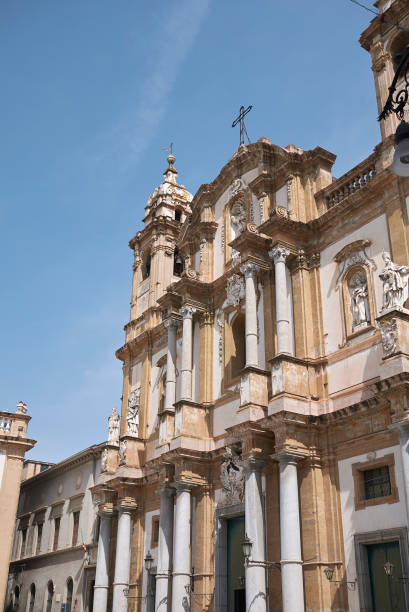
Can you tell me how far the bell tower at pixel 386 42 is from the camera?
18156 millimetres

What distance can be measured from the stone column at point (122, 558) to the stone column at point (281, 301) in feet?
31.9

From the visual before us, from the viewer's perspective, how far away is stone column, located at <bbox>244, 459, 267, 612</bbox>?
15.7 metres

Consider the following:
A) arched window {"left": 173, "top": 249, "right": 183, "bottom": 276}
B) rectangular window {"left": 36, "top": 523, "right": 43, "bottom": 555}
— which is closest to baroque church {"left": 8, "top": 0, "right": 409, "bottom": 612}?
arched window {"left": 173, "top": 249, "right": 183, "bottom": 276}

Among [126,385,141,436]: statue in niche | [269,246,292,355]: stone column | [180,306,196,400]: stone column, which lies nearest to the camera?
[269,246,292,355]: stone column

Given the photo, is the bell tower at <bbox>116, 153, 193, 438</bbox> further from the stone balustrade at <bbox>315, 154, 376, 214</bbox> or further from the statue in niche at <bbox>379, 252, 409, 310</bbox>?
the statue in niche at <bbox>379, 252, 409, 310</bbox>

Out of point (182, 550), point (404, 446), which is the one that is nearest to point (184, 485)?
point (182, 550)

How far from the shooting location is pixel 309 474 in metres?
16.2

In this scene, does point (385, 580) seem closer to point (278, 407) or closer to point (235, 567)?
point (278, 407)

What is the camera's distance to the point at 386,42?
1873cm

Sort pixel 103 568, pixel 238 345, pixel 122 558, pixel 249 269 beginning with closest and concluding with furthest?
pixel 249 269, pixel 238 345, pixel 122 558, pixel 103 568

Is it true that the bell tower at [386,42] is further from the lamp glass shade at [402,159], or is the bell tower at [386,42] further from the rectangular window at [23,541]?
the rectangular window at [23,541]

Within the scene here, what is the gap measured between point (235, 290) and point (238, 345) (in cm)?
172

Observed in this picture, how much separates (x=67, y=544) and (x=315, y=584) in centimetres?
2033

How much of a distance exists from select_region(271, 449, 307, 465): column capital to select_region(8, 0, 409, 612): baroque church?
53mm
